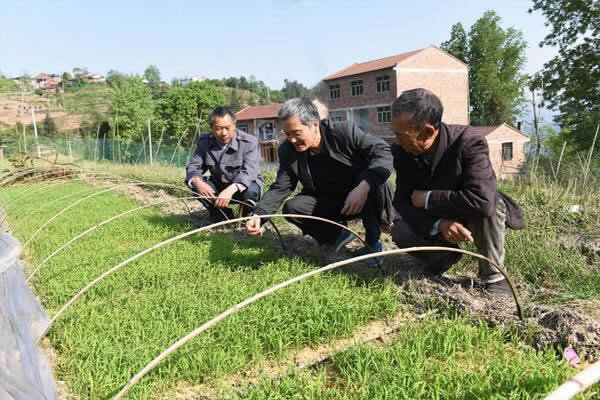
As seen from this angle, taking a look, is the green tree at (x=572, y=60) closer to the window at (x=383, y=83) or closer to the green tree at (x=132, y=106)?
the window at (x=383, y=83)

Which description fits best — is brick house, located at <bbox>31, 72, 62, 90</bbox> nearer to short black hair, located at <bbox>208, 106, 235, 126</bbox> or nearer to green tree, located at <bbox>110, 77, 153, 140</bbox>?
green tree, located at <bbox>110, 77, 153, 140</bbox>

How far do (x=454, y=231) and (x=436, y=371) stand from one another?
0.85 m

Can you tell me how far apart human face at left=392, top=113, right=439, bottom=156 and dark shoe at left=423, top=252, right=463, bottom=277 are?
0.75 metres

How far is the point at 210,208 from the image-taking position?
518cm

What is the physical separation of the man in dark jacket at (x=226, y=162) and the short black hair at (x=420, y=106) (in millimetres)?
2426

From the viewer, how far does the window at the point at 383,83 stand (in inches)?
1153

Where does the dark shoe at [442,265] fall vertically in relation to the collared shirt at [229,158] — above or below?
below

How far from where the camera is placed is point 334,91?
108ft

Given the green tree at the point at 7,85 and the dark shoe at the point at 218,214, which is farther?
the green tree at the point at 7,85

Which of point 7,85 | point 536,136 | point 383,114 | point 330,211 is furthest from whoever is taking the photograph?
point 383,114

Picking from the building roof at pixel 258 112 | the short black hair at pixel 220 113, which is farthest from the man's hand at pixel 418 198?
the building roof at pixel 258 112

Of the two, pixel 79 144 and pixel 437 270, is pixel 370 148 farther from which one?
pixel 79 144

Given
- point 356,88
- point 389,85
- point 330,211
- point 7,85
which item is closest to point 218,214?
point 330,211

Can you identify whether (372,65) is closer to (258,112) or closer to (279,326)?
(258,112)
